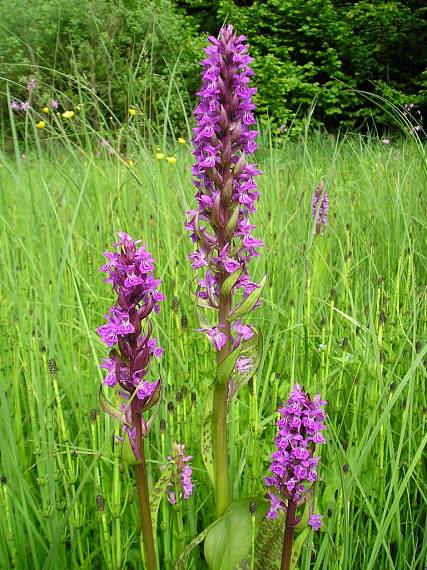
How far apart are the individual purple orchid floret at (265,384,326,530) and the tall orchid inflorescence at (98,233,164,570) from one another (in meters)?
0.24

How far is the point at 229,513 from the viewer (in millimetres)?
1167

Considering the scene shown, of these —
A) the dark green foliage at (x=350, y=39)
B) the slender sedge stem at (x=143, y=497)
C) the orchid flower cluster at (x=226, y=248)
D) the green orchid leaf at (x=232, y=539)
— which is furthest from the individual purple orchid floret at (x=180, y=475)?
the dark green foliage at (x=350, y=39)

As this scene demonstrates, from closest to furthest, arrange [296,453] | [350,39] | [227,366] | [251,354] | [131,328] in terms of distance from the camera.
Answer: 1. [131,328]
2. [296,453]
3. [227,366]
4. [251,354]
5. [350,39]

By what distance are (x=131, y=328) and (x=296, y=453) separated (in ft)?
1.22

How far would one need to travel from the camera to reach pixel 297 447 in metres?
1.03

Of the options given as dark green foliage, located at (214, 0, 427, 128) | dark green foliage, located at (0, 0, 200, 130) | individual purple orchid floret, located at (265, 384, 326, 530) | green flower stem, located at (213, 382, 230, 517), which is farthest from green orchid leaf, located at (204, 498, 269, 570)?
dark green foliage, located at (214, 0, 427, 128)

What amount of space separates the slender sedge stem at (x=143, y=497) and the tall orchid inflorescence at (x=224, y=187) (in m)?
0.22

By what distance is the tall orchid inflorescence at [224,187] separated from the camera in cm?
121

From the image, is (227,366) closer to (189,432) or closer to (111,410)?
(111,410)

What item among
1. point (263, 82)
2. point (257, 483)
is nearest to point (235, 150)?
point (257, 483)

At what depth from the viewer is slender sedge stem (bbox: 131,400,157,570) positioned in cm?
97

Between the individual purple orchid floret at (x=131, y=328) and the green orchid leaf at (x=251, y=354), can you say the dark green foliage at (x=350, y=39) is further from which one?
the individual purple orchid floret at (x=131, y=328)

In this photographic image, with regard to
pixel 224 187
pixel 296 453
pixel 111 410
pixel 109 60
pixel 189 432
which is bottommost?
pixel 189 432

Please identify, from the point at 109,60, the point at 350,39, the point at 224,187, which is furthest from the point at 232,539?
the point at 350,39
